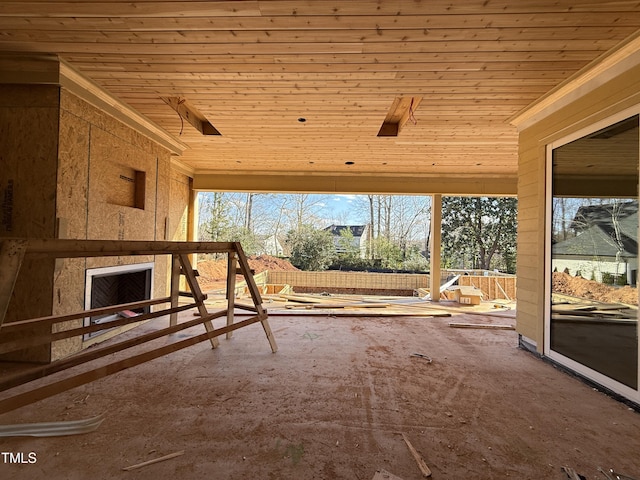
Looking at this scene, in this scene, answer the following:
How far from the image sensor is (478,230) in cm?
1598

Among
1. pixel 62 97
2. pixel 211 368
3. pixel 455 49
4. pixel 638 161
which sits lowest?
pixel 211 368

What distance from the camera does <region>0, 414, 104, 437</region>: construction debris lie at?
2.01m

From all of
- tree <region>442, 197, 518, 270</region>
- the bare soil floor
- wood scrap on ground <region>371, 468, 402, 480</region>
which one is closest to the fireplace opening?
the bare soil floor

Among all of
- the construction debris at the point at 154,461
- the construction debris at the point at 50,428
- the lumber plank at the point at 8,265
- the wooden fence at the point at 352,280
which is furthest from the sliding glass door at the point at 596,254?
the wooden fence at the point at 352,280

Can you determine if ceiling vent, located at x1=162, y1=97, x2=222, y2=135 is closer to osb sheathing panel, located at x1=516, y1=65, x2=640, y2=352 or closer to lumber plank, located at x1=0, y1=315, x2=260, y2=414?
lumber plank, located at x1=0, y1=315, x2=260, y2=414

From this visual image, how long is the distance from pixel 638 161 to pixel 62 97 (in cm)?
550

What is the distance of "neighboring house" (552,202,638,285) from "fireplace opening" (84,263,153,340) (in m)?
5.53

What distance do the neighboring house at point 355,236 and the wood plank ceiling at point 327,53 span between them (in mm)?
11307

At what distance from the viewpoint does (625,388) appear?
261cm

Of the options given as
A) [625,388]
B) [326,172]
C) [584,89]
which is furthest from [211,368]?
[326,172]

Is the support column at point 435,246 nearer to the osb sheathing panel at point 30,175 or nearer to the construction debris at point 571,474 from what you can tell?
the construction debris at point 571,474

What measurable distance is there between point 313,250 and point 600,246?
1217cm

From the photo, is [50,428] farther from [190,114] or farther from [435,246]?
[435,246]

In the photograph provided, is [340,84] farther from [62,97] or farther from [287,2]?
[62,97]
